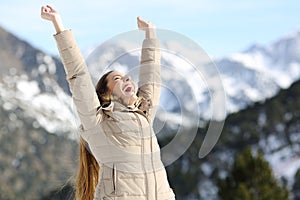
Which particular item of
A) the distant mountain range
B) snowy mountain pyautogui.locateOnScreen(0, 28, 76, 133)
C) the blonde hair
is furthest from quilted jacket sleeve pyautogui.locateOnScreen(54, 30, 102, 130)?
snowy mountain pyautogui.locateOnScreen(0, 28, 76, 133)

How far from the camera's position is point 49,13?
8.03 feet

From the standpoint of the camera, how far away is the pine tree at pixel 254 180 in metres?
13.2

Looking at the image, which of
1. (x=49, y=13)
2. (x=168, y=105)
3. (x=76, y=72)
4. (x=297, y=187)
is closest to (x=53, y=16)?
(x=49, y=13)

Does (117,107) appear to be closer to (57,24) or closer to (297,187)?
(57,24)

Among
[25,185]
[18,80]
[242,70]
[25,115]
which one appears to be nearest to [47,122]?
[25,115]

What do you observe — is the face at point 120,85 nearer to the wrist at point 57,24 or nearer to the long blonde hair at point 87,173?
the long blonde hair at point 87,173

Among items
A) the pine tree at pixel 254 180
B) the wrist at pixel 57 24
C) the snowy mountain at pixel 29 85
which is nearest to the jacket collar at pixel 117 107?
the wrist at pixel 57 24

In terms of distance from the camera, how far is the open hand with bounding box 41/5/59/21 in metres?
2.44

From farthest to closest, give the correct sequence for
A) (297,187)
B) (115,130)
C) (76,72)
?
(297,187), (115,130), (76,72)

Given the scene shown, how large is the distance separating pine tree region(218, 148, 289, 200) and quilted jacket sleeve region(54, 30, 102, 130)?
1068cm

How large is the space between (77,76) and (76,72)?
0.01m

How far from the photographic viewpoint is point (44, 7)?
2461mm

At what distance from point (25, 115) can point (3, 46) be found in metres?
23.9

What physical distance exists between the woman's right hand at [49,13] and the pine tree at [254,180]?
10702 millimetres
